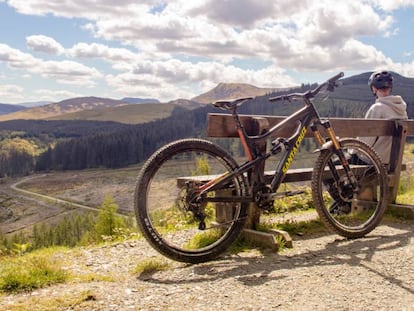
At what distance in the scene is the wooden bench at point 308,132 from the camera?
20.8 ft

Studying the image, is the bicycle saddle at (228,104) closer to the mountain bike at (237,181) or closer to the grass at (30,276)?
the mountain bike at (237,181)

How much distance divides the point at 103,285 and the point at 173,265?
3.71 ft

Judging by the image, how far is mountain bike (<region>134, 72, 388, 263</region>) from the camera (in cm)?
557

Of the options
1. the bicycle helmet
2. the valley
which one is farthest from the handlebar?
the valley

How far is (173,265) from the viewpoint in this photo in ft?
18.5

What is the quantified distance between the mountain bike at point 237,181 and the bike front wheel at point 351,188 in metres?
0.02

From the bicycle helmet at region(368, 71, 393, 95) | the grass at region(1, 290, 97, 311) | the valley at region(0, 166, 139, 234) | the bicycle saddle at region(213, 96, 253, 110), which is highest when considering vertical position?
the bicycle helmet at region(368, 71, 393, 95)

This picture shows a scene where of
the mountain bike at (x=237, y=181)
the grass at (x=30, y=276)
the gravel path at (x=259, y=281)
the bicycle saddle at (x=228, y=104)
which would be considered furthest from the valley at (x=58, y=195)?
the grass at (x=30, y=276)

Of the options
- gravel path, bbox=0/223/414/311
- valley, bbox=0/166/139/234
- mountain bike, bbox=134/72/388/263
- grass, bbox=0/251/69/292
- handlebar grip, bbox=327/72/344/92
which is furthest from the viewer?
valley, bbox=0/166/139/234

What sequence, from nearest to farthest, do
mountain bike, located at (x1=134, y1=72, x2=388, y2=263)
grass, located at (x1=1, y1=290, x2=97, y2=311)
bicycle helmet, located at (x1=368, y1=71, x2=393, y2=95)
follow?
grass, located at (x1=1, y1=290, x2=97, y2=311), mountain bike, located at (x1=134, y1=72, x2=388, y2=263), bicycle helmet, located at (x1=368, y1=71, x2=393, y2=95)

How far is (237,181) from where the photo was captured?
611 cm

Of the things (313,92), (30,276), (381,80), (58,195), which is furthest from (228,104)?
(58,195)

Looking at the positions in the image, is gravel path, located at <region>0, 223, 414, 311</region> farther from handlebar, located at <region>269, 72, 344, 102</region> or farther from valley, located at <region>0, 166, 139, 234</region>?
valley, located at <region>0, 166, 139, 234</region>

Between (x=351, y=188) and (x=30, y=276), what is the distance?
5.17 metres
